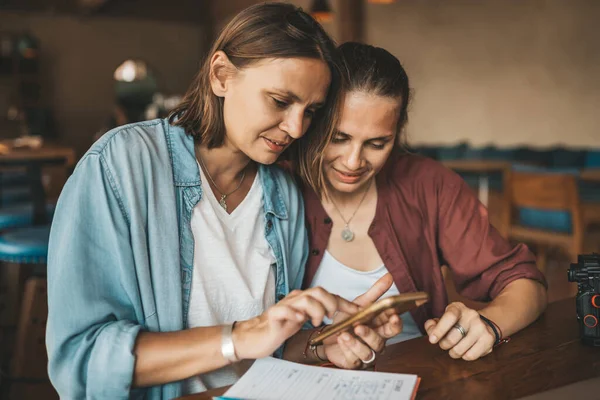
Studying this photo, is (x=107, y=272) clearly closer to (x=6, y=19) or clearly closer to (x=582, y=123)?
(x=582, y=123)

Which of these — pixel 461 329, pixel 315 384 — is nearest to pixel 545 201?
pixel 461 329

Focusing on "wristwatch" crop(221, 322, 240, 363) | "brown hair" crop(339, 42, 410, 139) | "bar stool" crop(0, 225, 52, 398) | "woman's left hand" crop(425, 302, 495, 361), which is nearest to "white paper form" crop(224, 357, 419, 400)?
"wristwatch" crop(221, 322, 240, 363)

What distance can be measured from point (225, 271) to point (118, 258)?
0.26m

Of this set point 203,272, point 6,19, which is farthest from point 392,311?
point 6,19

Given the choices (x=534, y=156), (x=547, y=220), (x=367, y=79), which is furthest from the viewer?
(x=534, y=156)

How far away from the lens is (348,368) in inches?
44.3

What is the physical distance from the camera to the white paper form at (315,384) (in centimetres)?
95

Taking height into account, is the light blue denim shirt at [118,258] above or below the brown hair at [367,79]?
below

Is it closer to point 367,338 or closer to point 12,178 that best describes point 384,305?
point 367,338

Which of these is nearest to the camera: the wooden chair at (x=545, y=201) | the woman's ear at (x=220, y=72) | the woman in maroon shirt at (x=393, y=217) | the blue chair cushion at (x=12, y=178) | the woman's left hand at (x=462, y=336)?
the woman's left hand at (x=462, y=336)

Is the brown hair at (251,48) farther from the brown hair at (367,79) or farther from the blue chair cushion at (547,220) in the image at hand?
the blue chair cushion at (547,220)

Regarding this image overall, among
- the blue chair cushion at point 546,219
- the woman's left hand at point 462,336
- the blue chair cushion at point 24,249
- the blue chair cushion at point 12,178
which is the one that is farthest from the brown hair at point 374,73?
the blue chair cushion at point 12,178

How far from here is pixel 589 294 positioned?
1.19 metres

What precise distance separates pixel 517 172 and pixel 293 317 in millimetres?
3235
